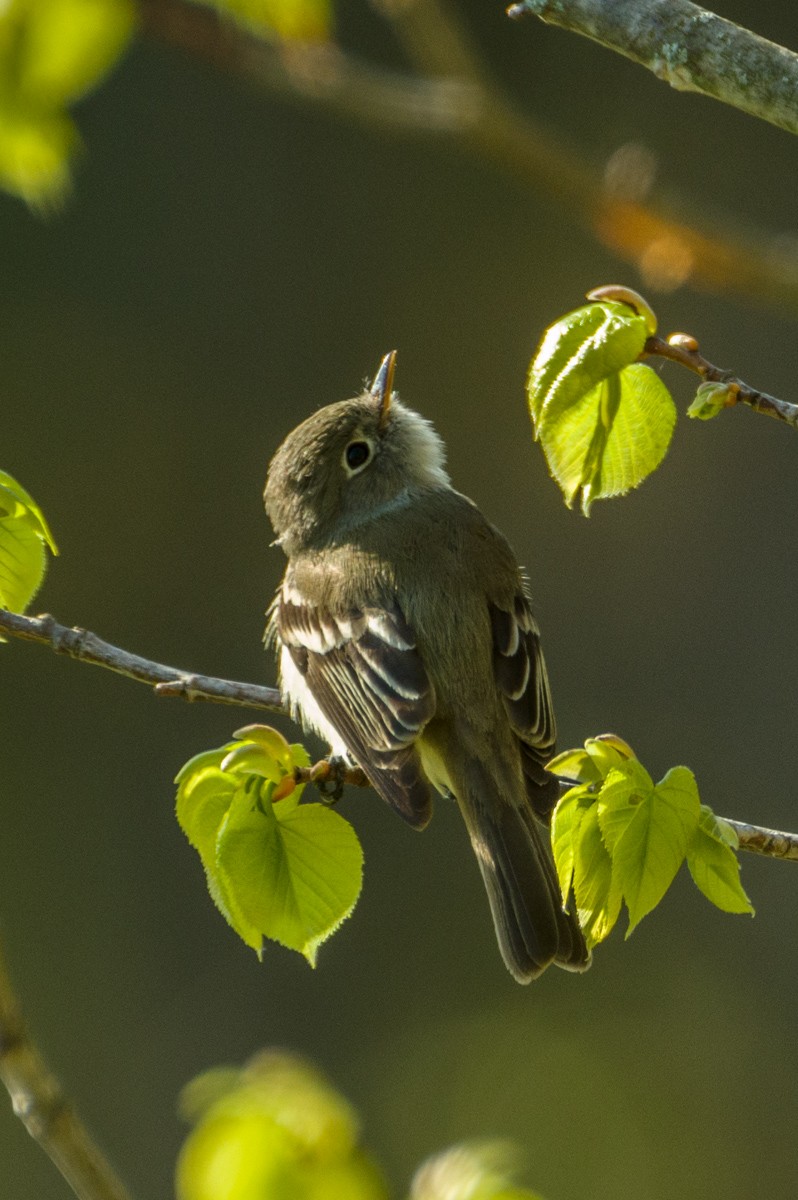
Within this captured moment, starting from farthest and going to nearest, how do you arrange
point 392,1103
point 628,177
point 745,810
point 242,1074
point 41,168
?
1. point 392,1103
2. point 745,810
3. point 628,177
4. point 41,168
5. point 242,1074

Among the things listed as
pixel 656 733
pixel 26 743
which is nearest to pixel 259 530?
pixel 26 743

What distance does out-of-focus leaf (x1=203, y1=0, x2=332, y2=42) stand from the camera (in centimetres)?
211

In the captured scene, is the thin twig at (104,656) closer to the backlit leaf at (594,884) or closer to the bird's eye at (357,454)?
the backlit leaf at (594,884)

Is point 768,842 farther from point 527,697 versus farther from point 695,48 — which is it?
point 695,48

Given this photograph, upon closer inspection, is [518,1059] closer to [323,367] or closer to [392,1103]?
[392,1103]

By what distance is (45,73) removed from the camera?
189cm

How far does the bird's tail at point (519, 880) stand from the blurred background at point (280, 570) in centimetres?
194

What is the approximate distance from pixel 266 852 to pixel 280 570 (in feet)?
10.4

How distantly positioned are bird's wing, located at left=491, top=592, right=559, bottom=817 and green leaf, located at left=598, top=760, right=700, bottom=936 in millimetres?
973

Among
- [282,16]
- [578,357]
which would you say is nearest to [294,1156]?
[578,357]

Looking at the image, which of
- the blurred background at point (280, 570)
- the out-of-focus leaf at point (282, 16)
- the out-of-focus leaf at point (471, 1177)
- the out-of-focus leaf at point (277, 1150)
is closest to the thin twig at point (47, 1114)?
the out-of-focus leaf at point (277, 1150)

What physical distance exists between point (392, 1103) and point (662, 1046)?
0.89 metres

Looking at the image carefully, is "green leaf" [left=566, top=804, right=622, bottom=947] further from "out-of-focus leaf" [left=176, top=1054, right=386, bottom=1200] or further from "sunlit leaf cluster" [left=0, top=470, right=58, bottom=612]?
"sunlit leaf cluster" [left=0, top=470, right=58, bottom=612]

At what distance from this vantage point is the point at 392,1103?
4.77 meters
